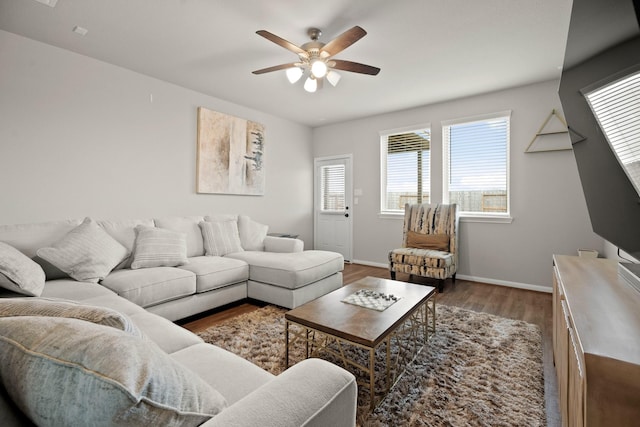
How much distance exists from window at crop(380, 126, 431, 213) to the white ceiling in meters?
0.94

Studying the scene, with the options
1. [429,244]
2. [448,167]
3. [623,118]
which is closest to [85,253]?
[623,118]

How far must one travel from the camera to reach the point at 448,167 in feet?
14.2

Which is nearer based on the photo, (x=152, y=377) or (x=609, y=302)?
(x=152, y=377)

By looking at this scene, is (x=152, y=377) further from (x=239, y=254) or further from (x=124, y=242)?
(x=239, y=254)

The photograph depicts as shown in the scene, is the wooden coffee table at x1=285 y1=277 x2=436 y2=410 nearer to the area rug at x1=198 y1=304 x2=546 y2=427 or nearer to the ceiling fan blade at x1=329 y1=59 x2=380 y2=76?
the area rug at x1=198 y1=304 x2=546 y2=427

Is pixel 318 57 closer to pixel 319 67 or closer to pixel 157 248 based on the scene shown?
pixel 319 67

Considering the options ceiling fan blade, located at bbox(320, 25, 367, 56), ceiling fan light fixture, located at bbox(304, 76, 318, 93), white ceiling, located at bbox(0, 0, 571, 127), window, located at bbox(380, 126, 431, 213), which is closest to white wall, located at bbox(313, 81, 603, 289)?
window, located at bbox(380, 126, 431, 213)

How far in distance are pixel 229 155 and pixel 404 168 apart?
274cm

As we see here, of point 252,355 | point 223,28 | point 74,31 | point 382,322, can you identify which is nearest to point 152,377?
point 382,322

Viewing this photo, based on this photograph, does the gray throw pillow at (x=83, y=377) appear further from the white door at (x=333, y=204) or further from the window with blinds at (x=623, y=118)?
the white door at (x=333, y=204)

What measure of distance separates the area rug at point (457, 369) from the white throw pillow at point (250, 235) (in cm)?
121

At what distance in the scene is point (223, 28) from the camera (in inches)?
99.2

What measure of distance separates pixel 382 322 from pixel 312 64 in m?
2.17

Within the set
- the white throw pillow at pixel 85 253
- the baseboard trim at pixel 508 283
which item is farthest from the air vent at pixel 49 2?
the baseboard trim at pixel 508 283
